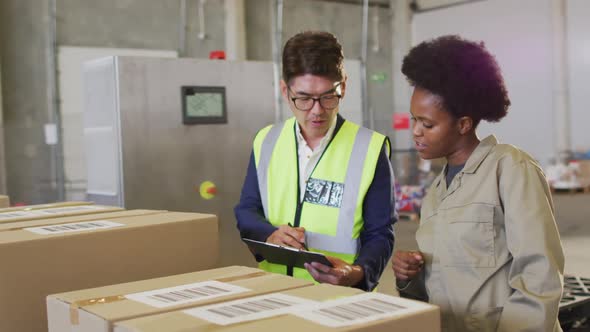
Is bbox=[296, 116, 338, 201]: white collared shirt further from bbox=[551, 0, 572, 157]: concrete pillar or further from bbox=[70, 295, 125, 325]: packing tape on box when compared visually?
bbox=[551, 0, 572, 157]: concrete pillar

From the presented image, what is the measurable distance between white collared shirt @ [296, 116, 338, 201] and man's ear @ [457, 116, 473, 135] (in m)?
0.43

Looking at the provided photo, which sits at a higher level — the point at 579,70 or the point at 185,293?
the point at 579,70

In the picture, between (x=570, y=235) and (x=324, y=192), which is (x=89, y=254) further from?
(x=570, y=235)

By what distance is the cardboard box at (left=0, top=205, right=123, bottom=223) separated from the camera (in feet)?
4.83

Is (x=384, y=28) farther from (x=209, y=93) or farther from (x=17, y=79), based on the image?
(x=209, y=93)

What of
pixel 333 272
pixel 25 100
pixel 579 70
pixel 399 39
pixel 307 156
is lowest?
pixel 333 272

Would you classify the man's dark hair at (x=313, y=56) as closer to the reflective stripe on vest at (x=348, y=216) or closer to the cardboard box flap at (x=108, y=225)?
the reflective stripe on vest at (x=348, y=216)

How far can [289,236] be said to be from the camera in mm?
1679

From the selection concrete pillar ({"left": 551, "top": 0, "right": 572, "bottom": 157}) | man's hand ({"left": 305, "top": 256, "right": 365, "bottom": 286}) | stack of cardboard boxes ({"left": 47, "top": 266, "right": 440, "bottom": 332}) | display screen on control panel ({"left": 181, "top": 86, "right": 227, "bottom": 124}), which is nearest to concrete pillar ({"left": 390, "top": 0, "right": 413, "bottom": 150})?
concrete pillar ({"left": 551, "top": 0, "right": 572, "bottom": 157})

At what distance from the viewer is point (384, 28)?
36.7 feet

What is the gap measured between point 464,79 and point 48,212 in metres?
0.97

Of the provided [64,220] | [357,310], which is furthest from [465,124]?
[64,220]

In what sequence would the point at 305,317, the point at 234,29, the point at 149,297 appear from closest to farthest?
the point at 305,317 → the point at 149,297 → the point at 234,29

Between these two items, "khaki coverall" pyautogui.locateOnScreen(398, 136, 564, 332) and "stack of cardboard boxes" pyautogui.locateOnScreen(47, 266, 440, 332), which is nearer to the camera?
"stack of cardboard boxes" pyautogui.locateOnScreen(47, 266, 440, 332)
